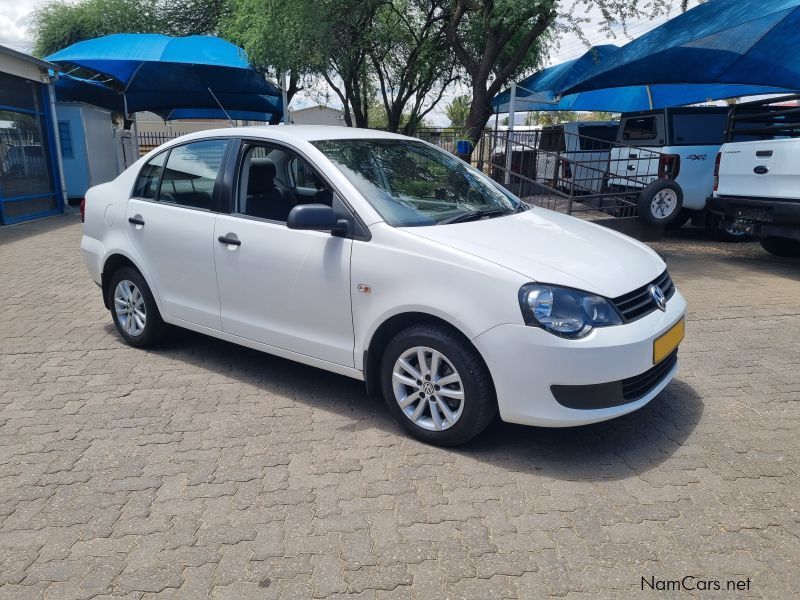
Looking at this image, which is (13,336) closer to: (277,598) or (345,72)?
(277,598)

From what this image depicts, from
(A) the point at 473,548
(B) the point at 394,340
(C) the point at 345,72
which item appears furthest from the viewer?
(C) the point at 345,72

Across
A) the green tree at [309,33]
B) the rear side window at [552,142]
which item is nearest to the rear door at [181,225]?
the green tree at [309,33]

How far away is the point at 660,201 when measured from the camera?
949 cm

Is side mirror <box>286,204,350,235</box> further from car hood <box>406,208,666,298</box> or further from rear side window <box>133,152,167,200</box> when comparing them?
rear side window <box>133,152,167,200</box>

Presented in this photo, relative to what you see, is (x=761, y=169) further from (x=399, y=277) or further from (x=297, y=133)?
(x=399, y=277)

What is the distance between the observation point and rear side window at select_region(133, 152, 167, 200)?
484 cm

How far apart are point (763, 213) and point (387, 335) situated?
634 centimetres

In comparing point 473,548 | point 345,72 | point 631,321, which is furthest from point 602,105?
point 473,548

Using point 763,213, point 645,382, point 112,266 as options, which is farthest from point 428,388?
point 763,213

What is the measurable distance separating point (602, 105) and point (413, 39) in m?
5.57

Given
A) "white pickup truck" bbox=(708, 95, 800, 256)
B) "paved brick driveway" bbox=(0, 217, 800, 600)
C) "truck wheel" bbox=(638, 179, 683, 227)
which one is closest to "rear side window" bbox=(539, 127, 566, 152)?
"truck wheel" bbox=(638, 179, 683, 227)

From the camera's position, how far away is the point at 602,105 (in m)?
17.6

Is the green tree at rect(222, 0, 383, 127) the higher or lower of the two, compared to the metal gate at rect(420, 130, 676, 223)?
higher

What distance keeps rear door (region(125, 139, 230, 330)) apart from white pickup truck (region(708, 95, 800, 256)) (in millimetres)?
6550
